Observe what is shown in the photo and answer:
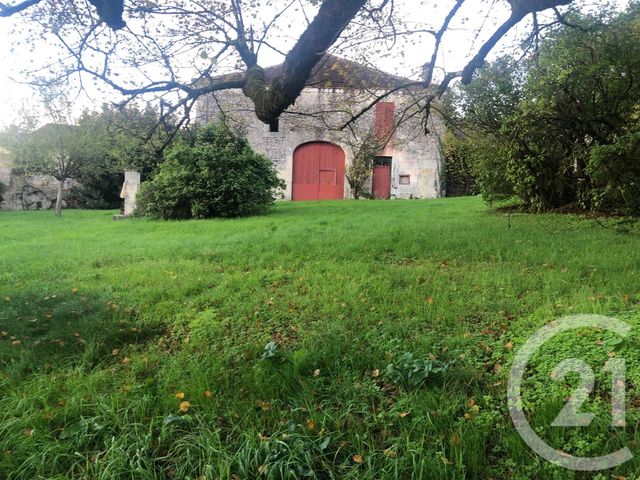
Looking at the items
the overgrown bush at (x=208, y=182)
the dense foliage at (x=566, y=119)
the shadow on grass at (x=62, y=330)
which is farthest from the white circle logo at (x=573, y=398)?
the overgrown bush at (x=208, y=182)

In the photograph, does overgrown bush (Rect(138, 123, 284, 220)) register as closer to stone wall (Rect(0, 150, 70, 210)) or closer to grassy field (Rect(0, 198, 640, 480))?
grassy field (Rect(0, 198, 640, 480))

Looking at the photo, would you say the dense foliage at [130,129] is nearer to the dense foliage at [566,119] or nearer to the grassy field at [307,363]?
the grassy field at [307,363]

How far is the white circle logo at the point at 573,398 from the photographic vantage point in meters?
1.84

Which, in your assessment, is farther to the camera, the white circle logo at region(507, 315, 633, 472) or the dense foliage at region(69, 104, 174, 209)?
the dense foliage at region(69, 104, 174, 209)

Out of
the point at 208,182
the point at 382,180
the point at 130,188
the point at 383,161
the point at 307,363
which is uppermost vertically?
the point at 383,161

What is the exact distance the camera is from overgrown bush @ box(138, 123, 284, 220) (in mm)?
11914

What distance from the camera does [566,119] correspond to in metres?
8.14

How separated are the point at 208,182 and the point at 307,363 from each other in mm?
9850

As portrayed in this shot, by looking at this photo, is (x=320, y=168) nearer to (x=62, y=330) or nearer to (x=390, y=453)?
(x=62, y=330)

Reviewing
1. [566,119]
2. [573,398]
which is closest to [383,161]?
[566,119]

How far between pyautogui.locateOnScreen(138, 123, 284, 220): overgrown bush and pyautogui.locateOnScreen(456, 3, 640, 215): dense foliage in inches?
237

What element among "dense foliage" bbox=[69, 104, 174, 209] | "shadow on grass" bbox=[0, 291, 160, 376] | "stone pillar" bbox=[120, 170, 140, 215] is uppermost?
"dense foliage" bbox=[69, 104, 174, 209]

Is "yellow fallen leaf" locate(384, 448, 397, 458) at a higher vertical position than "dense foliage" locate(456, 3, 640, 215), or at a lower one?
lower

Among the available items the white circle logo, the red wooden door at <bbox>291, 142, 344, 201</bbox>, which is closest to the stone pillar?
the red wooden door at <bbox>291, 142, 344, 201</bbox>
